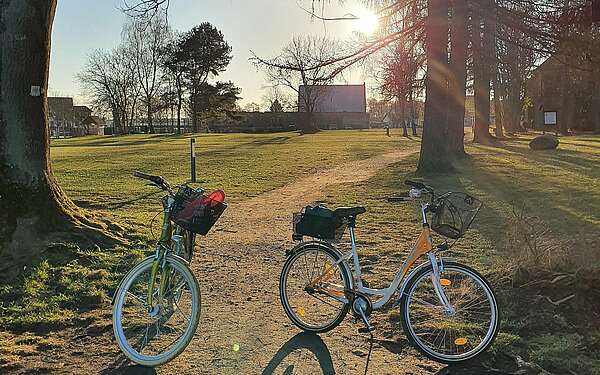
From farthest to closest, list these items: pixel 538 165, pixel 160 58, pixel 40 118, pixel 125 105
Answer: pixel 125 105 → pixel 160 58 → pixel 538 165 → pixel 40 118

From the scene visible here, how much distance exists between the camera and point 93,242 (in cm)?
737

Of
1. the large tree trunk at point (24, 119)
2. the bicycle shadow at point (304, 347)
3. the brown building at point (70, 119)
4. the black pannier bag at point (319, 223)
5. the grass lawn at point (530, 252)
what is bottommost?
the bicycle shadow at point (304, 347)

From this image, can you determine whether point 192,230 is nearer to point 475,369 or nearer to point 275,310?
point 275,310

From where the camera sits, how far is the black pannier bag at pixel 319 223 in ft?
15.1

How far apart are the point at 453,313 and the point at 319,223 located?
3.95 ft

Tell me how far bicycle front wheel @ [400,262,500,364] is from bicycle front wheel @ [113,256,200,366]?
1575 mm

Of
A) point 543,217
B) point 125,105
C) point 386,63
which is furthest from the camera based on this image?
point 125,105

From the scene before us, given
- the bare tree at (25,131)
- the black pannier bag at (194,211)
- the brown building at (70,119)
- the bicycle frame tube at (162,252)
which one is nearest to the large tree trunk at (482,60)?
the bare tree at (25,131)

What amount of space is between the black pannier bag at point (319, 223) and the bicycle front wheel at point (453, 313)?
734 mm

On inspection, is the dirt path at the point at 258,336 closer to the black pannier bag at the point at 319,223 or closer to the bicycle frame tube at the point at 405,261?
the bicycle frame tube at the point at 405,261

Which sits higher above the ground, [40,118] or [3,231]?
[40,118]

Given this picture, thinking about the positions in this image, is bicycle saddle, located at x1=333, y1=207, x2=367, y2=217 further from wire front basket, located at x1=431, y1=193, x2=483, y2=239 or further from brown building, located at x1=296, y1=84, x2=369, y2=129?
brown building, located at x1=296, y1=84, x2=369, y2=129

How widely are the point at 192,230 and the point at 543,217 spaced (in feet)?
25.9

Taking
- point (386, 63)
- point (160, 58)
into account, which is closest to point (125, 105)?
point (160, 58)
